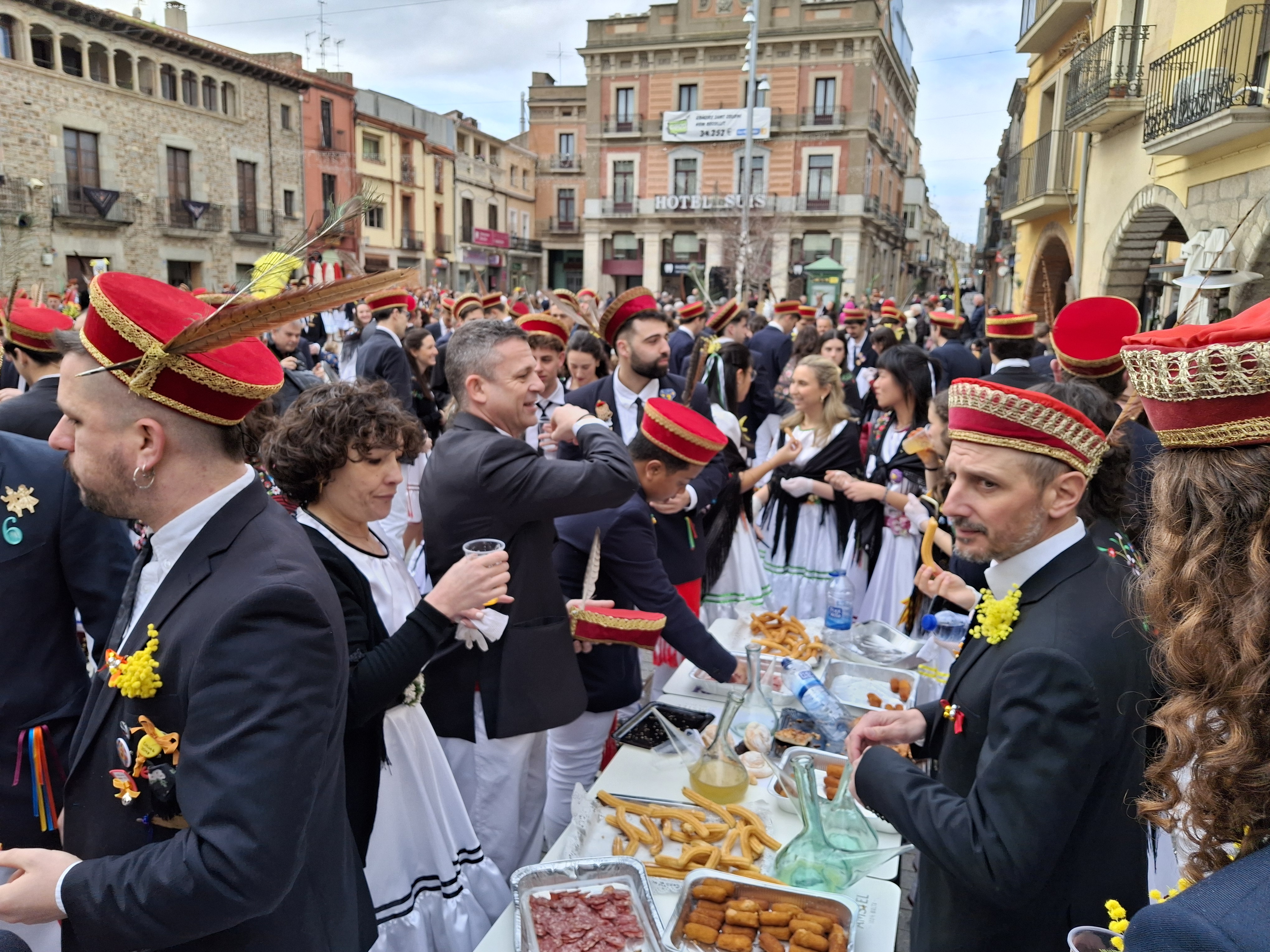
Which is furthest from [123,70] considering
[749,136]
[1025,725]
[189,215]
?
[1025,725]

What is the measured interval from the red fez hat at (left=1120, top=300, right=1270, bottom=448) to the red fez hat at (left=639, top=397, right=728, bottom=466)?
224 cm

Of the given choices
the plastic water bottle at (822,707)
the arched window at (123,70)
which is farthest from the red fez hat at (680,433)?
the arched window at (123,70)

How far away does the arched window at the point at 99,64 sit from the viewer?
76.5ft

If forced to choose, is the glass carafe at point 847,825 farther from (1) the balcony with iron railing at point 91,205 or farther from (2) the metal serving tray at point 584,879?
(1) the balcony with iron railing at point 91,205

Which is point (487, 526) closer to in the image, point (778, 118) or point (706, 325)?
point (706, 325)

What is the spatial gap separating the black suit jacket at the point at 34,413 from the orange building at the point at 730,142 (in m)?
33.8

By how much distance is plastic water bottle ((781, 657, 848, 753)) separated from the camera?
120 inches

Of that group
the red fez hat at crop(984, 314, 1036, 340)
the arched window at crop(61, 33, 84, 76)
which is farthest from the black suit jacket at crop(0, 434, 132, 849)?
the arched window at crop(61, 33, 84, 76)

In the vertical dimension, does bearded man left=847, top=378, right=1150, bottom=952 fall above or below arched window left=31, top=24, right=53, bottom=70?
below

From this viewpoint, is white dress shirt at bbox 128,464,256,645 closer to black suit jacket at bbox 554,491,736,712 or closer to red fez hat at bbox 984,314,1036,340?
black suit jacket at bbox 554,491,736,712

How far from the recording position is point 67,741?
2.31 m

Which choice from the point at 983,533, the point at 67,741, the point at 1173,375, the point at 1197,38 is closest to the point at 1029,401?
the point at 983,533

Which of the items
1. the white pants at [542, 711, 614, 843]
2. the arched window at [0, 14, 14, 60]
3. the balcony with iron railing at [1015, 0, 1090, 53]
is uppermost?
the arched window at [0, 14, 14, 60]

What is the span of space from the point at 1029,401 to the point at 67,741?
274cm
